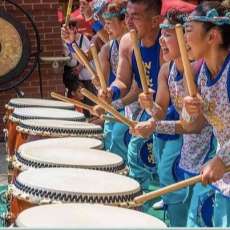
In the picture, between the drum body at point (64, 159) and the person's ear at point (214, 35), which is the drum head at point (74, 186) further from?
the person's ear at point (214, 35)

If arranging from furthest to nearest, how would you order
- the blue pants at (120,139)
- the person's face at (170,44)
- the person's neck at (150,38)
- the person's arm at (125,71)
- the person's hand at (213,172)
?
1. the blue pants at (120,139)
2. the person's arm at (125,71)
3. the person's neck at (150,38)
4. the person's face at (170,44)
5. the person's hand at (213,172)

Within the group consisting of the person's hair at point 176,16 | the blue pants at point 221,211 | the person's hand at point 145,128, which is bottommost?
the blue pants at point 221,211

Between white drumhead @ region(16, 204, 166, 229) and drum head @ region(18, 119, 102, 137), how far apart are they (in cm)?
140


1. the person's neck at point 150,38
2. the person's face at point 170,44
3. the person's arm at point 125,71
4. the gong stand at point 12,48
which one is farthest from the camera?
the gong stand at point 12,48

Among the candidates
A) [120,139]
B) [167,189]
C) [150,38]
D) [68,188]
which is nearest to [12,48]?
[120,139]

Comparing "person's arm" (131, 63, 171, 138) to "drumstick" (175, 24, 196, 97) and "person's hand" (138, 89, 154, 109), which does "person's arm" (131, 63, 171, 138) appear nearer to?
"person's hand" (138, 89, 154, 109)

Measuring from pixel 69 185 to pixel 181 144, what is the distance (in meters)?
1.16

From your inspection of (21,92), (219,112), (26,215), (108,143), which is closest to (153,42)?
(108,143)

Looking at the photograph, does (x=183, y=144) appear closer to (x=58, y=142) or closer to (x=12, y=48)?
(x=58, y=142)

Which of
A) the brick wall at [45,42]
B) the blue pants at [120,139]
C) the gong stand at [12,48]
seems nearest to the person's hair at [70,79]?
the brick wall at [45,42]

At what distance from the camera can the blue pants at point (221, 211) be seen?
3.25m

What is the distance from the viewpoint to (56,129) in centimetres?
430

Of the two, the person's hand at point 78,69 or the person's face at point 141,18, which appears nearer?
the person's face at point 141,18

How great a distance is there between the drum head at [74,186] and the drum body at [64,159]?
140 millimetres
